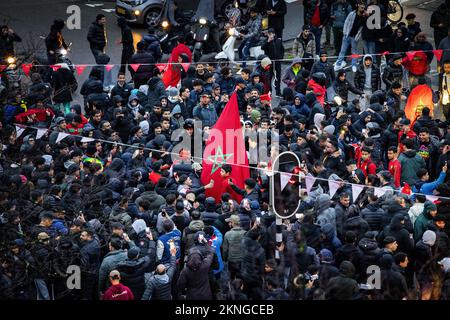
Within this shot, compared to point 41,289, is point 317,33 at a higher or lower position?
higher

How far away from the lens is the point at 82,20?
29234 millimetres

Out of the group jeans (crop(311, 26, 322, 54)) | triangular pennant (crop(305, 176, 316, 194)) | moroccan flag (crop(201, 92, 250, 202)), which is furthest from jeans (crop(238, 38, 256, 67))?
triangular pennant (crop(305, 176, 316, 194))

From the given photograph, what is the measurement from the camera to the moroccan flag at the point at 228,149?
18.6 meters

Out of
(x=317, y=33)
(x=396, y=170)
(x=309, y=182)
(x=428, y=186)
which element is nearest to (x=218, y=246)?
(x=309, y=182)

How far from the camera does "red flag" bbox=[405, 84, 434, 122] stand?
69.6 ft

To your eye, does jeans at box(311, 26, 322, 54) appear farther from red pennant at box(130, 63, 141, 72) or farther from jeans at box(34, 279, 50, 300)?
jeans at box(34, 279, 50, 300)

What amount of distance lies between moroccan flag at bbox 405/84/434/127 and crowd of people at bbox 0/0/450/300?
0.20 m

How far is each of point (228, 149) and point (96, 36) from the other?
6.87 m

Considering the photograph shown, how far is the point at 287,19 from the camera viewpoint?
2906 centimetres

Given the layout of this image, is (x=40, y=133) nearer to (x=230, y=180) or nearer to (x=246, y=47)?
(x=230, y=180)

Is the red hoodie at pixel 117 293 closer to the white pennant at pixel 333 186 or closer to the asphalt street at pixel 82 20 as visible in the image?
the white pennant at pixel 333 186

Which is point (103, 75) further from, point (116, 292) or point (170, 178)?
point (116, 292)

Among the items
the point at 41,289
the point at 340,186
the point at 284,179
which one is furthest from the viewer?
the point at 340,186

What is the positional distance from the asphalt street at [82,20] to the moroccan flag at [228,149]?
24.0 feet
